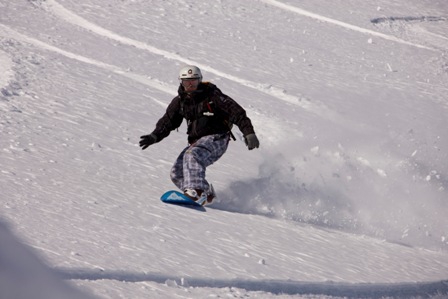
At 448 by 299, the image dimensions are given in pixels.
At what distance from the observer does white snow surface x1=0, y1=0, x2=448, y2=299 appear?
4.73m

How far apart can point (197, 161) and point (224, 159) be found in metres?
2.45

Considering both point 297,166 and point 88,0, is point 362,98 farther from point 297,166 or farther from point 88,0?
point 88,0

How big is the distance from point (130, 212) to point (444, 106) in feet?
35.1

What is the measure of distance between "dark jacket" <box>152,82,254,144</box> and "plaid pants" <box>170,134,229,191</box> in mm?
111

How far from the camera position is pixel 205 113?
7047mm

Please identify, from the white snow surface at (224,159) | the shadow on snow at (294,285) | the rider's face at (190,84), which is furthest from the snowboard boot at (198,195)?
the shadow on snow at (294,285)

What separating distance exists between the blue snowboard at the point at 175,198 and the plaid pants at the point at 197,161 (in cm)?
24

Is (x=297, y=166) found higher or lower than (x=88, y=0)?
lower

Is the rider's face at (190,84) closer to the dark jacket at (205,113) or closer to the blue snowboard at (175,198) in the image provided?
the dark jacket at (205,113)

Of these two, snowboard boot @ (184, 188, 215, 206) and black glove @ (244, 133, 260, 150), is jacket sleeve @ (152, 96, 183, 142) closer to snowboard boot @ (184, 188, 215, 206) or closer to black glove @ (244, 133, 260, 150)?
snowboard boot @ (184, 188, 215, 206)

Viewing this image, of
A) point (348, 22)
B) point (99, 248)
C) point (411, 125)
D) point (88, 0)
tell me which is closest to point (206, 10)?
point (88, 0)

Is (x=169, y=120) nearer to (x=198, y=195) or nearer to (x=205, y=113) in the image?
(x=205, y=113)

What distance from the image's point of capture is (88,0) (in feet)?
58.5

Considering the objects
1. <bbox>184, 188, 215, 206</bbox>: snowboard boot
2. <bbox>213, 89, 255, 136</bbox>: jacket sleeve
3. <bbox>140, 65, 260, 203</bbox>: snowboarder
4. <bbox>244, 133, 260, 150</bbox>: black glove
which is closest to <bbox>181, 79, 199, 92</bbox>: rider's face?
<bbox>140, 65, 260, 203</bbox>: snowboarder
